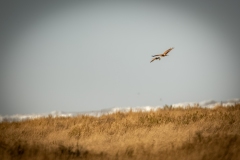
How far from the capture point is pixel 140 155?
579 centimetres

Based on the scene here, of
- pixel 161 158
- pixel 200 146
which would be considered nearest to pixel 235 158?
pixel 200 146

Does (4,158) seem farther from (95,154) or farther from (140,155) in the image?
(140,155)

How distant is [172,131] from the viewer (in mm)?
8188

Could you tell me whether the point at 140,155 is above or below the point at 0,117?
below

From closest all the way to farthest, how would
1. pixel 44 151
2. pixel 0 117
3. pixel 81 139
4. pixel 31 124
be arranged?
1. pixel 44 151
2. pixel 81 139
3. pixel 31 124
4. pixel 0 117

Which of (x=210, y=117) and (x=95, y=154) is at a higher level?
(x=210, y=117)

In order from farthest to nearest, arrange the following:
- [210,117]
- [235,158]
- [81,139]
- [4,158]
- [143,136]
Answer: [210,117]
[81,139]
[143,136]
[4,158]
[235,158]

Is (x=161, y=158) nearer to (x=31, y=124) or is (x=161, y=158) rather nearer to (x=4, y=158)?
(x=4, y=158)

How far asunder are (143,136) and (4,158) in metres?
4.19

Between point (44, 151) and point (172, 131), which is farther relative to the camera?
point (172, 131)

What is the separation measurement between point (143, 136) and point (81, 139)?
227 centimetres

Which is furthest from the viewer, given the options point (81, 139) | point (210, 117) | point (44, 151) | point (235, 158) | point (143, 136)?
point (210, 117)

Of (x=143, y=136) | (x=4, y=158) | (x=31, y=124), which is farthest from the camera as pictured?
(x=31, y=124)

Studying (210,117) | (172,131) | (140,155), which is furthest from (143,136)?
(210,117)
